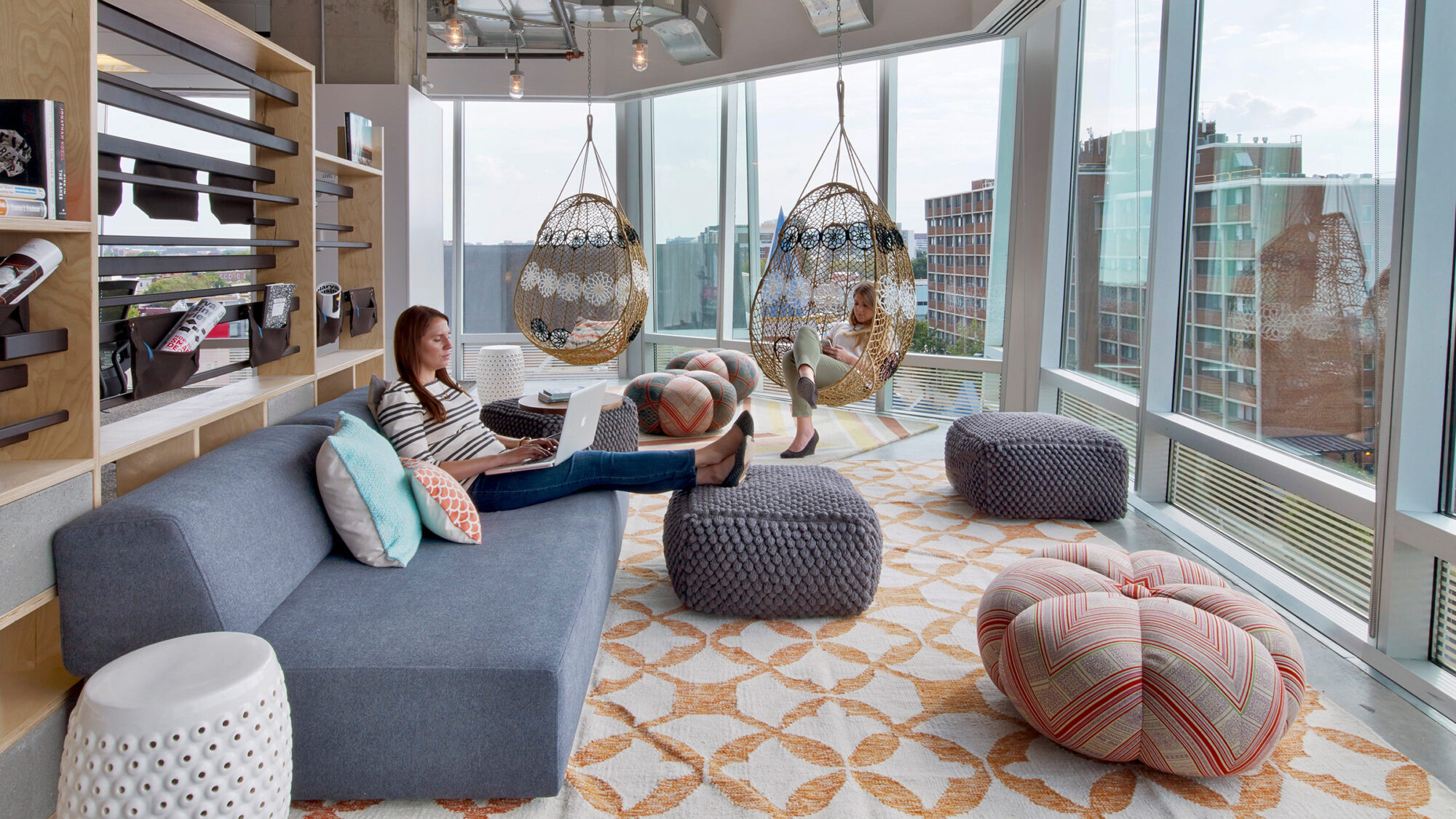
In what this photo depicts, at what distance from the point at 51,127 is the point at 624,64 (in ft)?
20.5

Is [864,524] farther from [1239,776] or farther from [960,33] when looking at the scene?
[960,33]

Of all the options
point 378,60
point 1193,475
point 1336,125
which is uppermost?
point 378,60

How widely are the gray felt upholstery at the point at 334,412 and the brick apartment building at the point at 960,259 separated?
168 inches

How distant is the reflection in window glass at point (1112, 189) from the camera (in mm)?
4664

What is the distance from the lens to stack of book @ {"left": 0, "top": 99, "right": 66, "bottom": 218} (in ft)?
5.63

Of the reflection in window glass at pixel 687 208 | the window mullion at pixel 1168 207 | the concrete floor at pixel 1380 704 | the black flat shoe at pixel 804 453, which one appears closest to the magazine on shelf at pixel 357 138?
the black flat shoe at pixel 804 453

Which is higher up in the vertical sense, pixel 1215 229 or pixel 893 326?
pixel 1215 229

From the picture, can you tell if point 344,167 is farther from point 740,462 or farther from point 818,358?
point 818,358

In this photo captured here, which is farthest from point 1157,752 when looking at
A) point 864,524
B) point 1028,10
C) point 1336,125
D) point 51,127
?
point 1028,10

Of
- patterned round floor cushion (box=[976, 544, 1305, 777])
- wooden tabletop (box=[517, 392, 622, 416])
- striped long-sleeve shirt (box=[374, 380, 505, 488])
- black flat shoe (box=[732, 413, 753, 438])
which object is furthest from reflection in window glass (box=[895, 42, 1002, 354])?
patterned round floor cushion (box=[976, 544, 1305, 777])

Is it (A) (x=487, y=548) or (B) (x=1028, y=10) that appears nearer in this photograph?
(A) (x=487, y=548)

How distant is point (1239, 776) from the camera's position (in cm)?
213

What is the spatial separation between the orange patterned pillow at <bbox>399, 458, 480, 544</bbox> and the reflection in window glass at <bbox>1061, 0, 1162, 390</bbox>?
10.9 feet

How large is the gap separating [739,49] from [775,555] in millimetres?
4904
